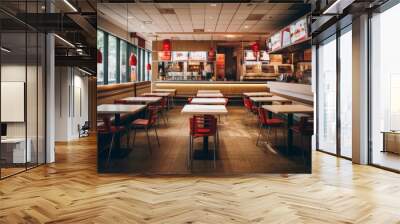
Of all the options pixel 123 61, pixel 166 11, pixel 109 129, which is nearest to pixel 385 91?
pixel 166 11

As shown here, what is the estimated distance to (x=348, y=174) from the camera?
24.3ft

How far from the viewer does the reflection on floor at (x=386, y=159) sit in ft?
26.1

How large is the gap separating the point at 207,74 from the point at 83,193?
122 inches

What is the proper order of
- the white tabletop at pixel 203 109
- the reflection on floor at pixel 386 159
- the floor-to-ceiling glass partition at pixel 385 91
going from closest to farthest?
the white tabletop at pixel 203 109
the floor-to-ceiling glass partition at pixel 385 91
the reflection on floor at pixel 386 159

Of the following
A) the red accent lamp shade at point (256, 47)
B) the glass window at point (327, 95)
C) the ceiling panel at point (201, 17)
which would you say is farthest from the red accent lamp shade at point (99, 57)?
the glass window at point (327, 95)

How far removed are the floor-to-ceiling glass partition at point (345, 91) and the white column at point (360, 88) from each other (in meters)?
0.61

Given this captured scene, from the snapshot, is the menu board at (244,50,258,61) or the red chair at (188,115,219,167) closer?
the red chair at (188,115,219,167)

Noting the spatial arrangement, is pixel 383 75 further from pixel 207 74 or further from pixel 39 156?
pixel 39 156

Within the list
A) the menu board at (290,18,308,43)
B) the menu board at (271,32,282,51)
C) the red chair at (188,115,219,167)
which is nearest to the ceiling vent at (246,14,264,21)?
the menu board at (271,32,282,51)

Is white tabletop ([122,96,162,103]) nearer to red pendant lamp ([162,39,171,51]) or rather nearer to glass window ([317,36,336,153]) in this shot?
red pendant lamp ([162,39,171,51])

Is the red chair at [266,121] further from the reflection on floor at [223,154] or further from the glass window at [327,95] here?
the glass window at [327,95]

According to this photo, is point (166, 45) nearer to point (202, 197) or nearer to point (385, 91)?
point (202, 197)

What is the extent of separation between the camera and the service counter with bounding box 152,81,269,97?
7559 millimetres

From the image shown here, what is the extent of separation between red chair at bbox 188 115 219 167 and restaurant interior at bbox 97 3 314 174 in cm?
2
